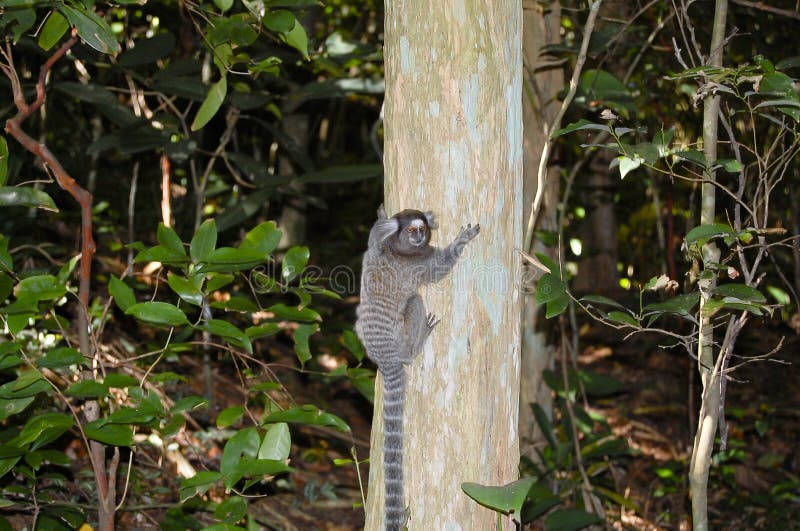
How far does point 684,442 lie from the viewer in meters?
6.79

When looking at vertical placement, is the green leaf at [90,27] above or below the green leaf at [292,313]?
above

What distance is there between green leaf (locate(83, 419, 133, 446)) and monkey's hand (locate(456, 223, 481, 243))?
1694mm

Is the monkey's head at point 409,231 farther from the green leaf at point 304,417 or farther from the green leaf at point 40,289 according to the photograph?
the green leaf at point 40,289

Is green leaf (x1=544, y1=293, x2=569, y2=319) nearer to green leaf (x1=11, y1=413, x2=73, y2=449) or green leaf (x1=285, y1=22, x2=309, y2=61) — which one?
green leaf (x1=285, y1=22, x2=309, y2=61)

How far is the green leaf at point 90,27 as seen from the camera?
2926 millimetres

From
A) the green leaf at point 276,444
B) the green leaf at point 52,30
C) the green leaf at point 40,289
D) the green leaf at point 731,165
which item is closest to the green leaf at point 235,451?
the green leaf at point 276,444

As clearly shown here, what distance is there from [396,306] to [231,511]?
→ 119cm

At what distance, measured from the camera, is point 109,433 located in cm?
323

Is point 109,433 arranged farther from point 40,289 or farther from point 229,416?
point 40,289

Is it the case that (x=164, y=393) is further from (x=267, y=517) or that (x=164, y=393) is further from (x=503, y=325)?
(x=503, y=325)

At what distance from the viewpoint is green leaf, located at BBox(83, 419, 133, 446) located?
3197 mm

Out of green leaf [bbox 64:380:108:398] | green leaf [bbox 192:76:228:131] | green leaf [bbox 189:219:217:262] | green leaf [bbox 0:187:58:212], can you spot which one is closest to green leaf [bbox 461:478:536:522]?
green leaf [bbox 189:219:217:262]

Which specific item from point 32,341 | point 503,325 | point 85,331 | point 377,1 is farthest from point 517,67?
point 377,1

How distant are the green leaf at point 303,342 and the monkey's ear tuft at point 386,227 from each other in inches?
22.6
